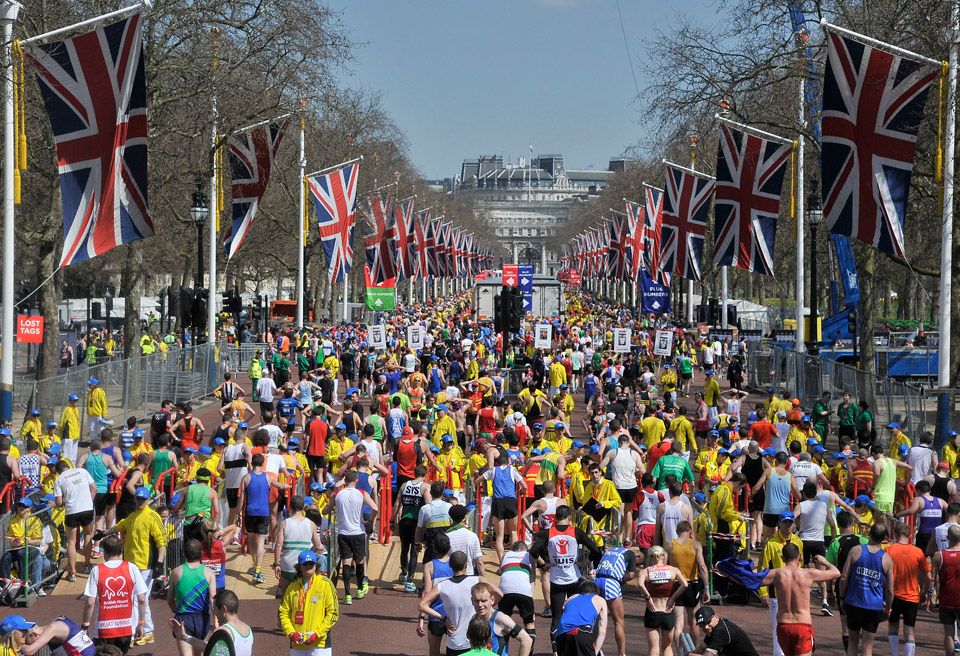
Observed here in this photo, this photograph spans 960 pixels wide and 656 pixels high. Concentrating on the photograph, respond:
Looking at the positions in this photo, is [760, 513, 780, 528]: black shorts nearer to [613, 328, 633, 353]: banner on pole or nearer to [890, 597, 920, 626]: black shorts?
[890, 597, 920, 626]: black shorts

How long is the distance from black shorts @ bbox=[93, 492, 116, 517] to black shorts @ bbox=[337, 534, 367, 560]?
346 centimetres

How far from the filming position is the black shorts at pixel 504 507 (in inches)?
578

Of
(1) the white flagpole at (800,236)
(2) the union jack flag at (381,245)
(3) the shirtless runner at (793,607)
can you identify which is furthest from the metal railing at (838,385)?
(2) the union jack flag at (381,245)

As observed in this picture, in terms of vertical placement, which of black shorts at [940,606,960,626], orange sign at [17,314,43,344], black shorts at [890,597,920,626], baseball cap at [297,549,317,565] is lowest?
black shorts at [940,606,960,626]

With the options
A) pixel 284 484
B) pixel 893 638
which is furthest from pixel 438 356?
pixel 893 638

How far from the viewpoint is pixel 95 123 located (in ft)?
62.3

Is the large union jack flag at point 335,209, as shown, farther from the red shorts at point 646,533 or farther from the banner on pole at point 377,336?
the red shorts at point 646,533

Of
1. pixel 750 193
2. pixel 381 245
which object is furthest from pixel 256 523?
pixel 381 245

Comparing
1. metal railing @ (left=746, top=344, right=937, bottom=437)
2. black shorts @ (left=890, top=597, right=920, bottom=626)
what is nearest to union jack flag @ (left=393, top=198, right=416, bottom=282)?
metal railing @ (left=746, top=344, right=937, bottom=437)

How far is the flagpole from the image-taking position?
1933 cm

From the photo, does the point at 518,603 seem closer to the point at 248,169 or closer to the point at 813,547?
the point at 813,547

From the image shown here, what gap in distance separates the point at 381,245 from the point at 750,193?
2232 cm

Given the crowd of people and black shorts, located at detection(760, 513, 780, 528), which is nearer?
the crowd of people

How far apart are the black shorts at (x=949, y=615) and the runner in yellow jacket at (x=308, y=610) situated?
5.09 metres
